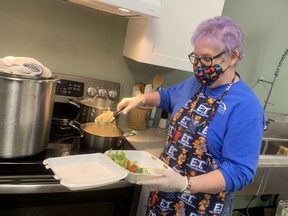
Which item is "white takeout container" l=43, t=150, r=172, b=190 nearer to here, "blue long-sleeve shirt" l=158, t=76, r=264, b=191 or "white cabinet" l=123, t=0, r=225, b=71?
"blue long-sleeve shirt" l=158, t=76, r=264, b=191

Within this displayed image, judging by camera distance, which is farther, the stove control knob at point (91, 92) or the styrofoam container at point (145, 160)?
the stove control knob at point (91, 92)

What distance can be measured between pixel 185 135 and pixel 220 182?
0.23 m

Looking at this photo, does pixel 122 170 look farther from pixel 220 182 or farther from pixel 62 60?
pixel 62 60

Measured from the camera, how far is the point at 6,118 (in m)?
0.94

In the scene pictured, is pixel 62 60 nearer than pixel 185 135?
No

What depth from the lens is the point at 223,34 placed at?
3.23ft

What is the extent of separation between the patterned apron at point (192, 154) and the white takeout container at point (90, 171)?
0.08 m

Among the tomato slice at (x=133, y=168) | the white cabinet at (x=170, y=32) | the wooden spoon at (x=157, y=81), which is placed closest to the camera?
the tomato slice at (x=133, y=168)

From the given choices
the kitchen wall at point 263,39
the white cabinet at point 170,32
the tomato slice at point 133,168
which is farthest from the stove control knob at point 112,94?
Result: the kitchen wall at point 263,39

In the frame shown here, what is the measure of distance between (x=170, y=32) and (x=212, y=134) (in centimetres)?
67

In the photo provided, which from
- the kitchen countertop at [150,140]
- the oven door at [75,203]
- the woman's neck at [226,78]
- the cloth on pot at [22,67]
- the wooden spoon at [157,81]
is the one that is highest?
the woman's neck at [226,78]

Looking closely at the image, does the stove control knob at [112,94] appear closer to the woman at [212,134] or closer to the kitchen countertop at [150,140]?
the kitchen countertop at [150,140]

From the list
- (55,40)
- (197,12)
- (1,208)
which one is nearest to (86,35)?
(55,40)

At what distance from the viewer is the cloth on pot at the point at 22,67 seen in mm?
958
